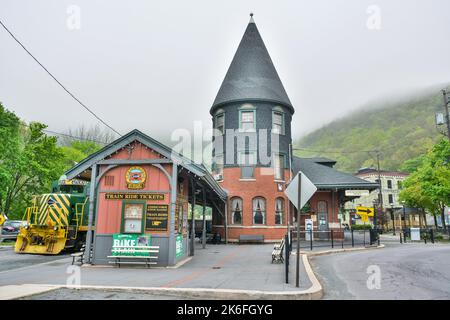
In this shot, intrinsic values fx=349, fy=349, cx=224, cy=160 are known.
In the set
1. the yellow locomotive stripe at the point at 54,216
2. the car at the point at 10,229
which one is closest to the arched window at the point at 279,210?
the yellow locomotive stripe at the point at 54,216

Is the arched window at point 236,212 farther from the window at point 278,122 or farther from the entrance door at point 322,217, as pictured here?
the entrance door at point 322,217

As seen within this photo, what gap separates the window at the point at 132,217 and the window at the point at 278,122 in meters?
15.5

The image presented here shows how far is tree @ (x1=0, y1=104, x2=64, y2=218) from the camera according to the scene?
33.2 meters

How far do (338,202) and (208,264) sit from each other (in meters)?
17.0

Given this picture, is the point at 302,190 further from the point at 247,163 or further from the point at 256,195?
the point at 247,163

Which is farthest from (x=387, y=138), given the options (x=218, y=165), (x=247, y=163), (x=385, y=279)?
(x=385, y=279)

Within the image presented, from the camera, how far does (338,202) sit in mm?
27859

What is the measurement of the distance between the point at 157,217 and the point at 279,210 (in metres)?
14.6

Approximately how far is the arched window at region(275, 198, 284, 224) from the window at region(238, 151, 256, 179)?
2759 mm

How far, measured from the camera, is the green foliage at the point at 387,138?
369 feet

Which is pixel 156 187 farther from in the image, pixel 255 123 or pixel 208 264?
pixel 255 123

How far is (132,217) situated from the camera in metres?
13.2

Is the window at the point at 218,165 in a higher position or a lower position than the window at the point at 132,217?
higher
